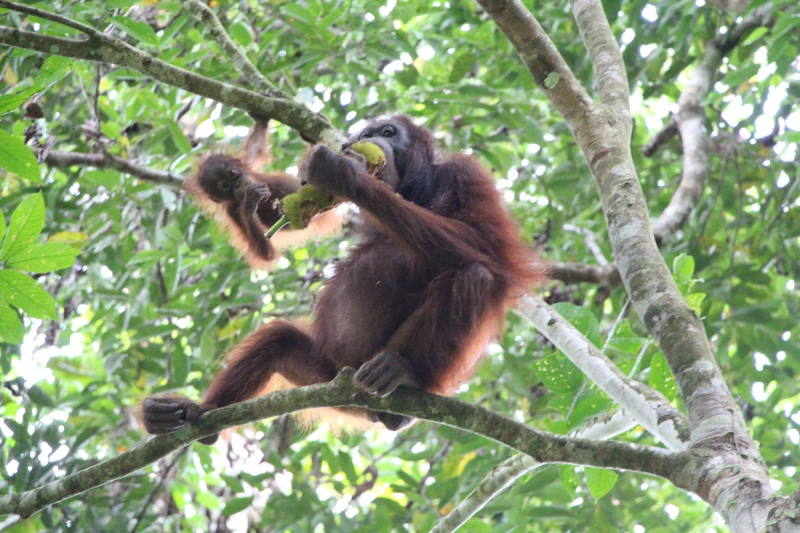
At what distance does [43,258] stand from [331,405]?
1144 millimetres

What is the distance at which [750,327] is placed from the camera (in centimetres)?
530

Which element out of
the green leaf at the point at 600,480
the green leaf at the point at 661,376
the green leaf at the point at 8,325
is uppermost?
the green leaf at the point at 8,325

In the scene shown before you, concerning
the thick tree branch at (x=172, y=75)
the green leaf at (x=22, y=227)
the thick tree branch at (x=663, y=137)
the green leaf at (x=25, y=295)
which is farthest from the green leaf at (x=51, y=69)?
the thick tree branch at (x=663, y=137)

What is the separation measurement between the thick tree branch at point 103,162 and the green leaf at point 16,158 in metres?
2.14

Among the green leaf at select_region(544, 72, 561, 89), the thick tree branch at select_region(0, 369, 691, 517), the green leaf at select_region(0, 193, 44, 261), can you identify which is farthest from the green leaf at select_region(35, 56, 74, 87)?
the green leaf at select_region(544, 72, 561, 89)

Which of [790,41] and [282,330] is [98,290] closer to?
[282,330]

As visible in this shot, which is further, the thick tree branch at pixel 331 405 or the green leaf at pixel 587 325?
the green leaf at pixel 587 325

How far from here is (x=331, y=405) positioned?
9.60 feet

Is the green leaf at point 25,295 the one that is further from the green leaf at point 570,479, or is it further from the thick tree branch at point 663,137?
the thick tree branch at point 663,137

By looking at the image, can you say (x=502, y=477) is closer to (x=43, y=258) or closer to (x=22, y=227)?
(x=43, y=258)

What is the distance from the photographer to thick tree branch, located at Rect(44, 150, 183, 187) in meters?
5.07

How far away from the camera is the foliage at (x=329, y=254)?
488 cm

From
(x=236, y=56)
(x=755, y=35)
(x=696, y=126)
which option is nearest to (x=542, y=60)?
(x=236, y=56)

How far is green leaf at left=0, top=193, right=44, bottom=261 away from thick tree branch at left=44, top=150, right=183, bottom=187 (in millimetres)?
2201
